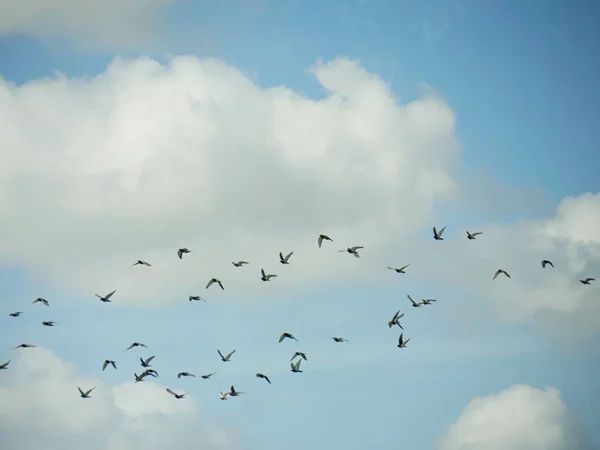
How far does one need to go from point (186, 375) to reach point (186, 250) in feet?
69.4

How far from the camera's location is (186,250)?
164375 mm

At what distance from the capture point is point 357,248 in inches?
6363

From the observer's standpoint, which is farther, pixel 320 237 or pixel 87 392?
pixel 87 392

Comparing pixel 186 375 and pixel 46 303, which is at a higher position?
pixel 46 303

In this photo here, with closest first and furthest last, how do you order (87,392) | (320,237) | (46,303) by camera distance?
(320,237) → (46,303) → (87,392)

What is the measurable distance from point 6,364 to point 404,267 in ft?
234

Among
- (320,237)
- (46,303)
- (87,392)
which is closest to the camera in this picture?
(320,237)

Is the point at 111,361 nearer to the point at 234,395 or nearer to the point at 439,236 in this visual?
the point at 234,395

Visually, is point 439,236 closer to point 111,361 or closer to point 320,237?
point 320,237

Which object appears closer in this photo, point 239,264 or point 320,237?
point 320,237

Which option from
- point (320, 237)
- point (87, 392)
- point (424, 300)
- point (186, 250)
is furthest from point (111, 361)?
point (424, 300)

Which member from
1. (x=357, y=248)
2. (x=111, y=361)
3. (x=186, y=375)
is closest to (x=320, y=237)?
(x=357, y=248)

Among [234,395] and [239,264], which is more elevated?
→ [239,264]

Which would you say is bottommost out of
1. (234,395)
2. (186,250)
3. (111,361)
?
(234,395)
